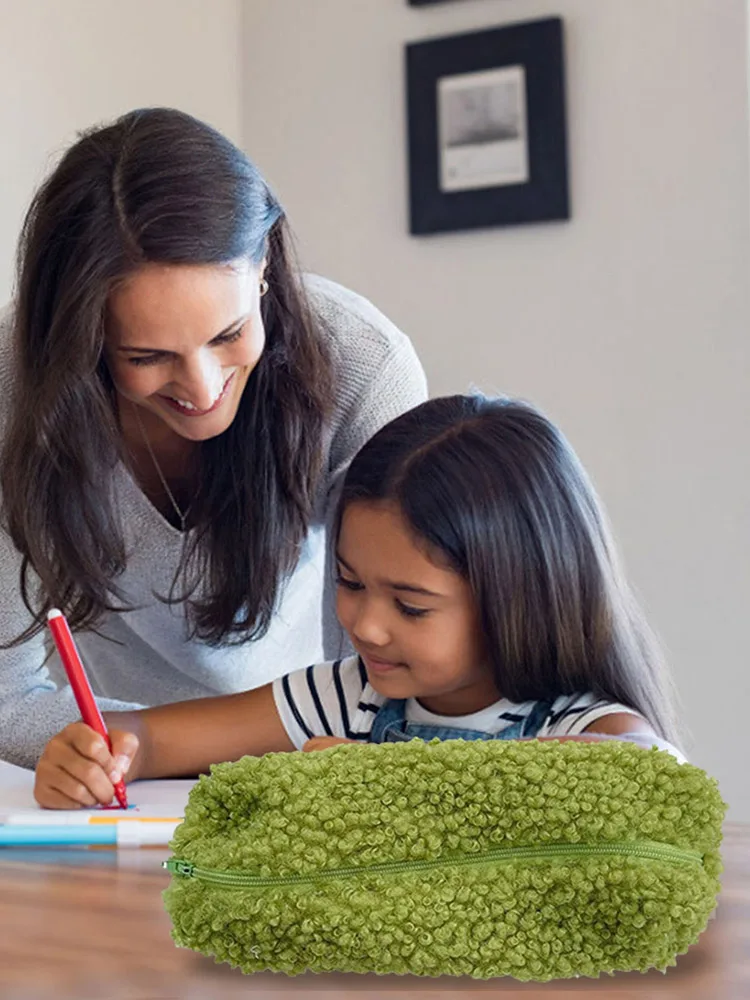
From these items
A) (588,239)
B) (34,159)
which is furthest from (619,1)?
(34,159)

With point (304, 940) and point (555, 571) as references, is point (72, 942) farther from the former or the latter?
point (555, 571)

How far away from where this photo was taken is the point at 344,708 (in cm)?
121

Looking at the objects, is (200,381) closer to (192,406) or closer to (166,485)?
(192,406)

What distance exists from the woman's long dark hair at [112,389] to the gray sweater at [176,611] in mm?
35

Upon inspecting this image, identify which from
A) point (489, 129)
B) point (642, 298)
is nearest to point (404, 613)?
point (642, 298)

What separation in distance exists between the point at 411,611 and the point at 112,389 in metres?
0.39

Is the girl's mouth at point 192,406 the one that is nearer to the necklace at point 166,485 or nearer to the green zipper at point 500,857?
the necklace at point 166,485

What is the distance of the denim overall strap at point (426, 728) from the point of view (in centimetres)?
108

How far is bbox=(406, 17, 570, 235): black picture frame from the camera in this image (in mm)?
2467

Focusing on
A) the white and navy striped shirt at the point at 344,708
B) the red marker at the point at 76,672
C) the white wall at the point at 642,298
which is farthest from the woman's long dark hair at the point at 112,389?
the white wall at the point at 642,298

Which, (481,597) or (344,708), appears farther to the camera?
(344,708)

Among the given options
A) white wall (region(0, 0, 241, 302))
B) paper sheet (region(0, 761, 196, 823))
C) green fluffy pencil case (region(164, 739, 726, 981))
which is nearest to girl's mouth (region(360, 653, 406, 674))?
paper sheet (region(0, 761, 196, 823))

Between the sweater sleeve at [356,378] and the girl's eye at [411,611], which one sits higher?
the sweater sleeve at [356,378]

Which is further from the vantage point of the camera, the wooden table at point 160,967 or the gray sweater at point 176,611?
the gray sweater at point 176,611
